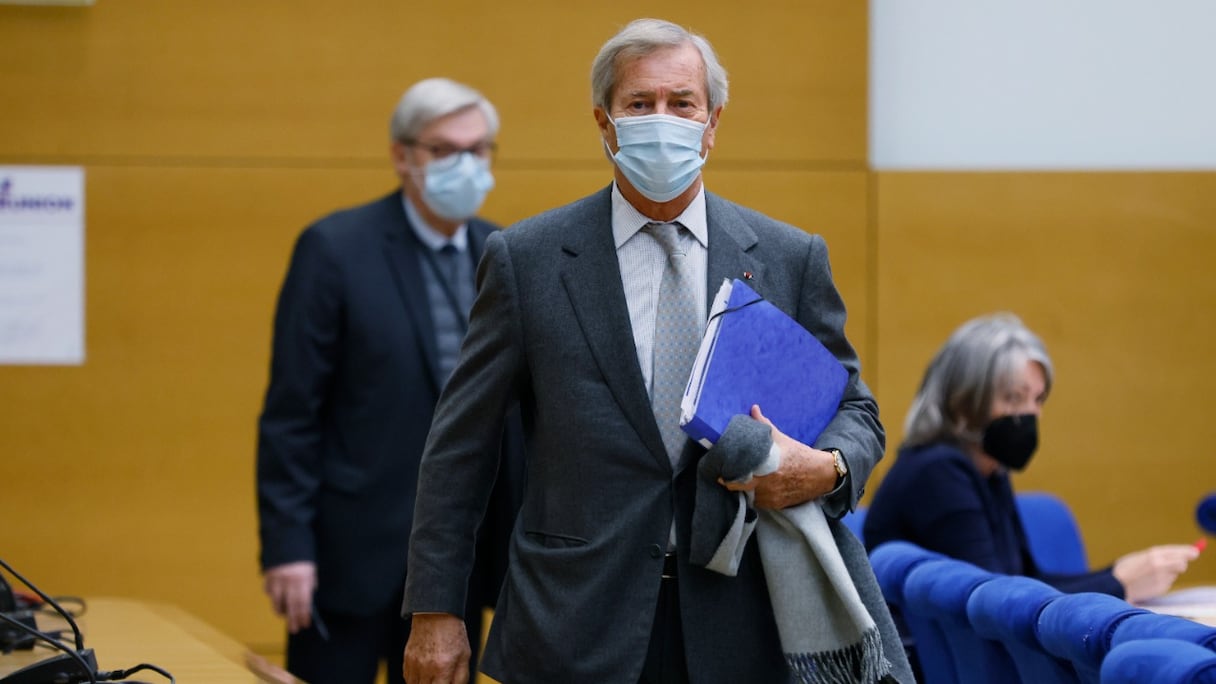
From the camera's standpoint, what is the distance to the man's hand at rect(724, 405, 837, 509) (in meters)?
2.23

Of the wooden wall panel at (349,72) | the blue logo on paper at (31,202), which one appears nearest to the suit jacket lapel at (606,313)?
→ the wooden wall panel at (349,72)

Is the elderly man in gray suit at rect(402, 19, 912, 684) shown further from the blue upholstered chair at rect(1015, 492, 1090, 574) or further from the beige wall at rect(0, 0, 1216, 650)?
the beige wall at rect(0, 0, 1216, 650)

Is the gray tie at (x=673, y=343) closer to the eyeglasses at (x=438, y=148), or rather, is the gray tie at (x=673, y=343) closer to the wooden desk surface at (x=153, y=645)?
the wooden desk surface at (x=153, y=645)

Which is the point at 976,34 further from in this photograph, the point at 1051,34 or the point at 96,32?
the point at 96,32

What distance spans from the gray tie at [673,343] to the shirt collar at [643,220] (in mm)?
37

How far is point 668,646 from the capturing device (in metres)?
2.32

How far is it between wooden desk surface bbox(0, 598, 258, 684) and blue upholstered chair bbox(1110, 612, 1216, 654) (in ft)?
4.10

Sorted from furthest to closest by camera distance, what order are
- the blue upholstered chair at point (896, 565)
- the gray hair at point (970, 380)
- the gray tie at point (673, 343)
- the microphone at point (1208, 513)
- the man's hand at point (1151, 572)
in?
the microphone at point (1208, 513) → the gray hair at point (970, 380) → the man's hand at point (1151, 572) → the blue upholstered chair at point (896, 565) → the gray tie at point (673, 343)

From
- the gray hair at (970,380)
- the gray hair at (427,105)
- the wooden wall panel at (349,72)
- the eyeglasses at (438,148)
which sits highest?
the wooden wall panel at (349,72)

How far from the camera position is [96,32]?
17.9 feet

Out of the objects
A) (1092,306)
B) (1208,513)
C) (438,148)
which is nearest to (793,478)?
(438,148)

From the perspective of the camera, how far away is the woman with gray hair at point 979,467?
371cm

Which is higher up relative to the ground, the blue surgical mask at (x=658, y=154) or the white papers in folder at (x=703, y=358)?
the blue surgical mask at (x=658, y=154)

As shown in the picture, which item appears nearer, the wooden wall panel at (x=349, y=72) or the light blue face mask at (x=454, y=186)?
the light blue face mask at (x=454, y=186)
